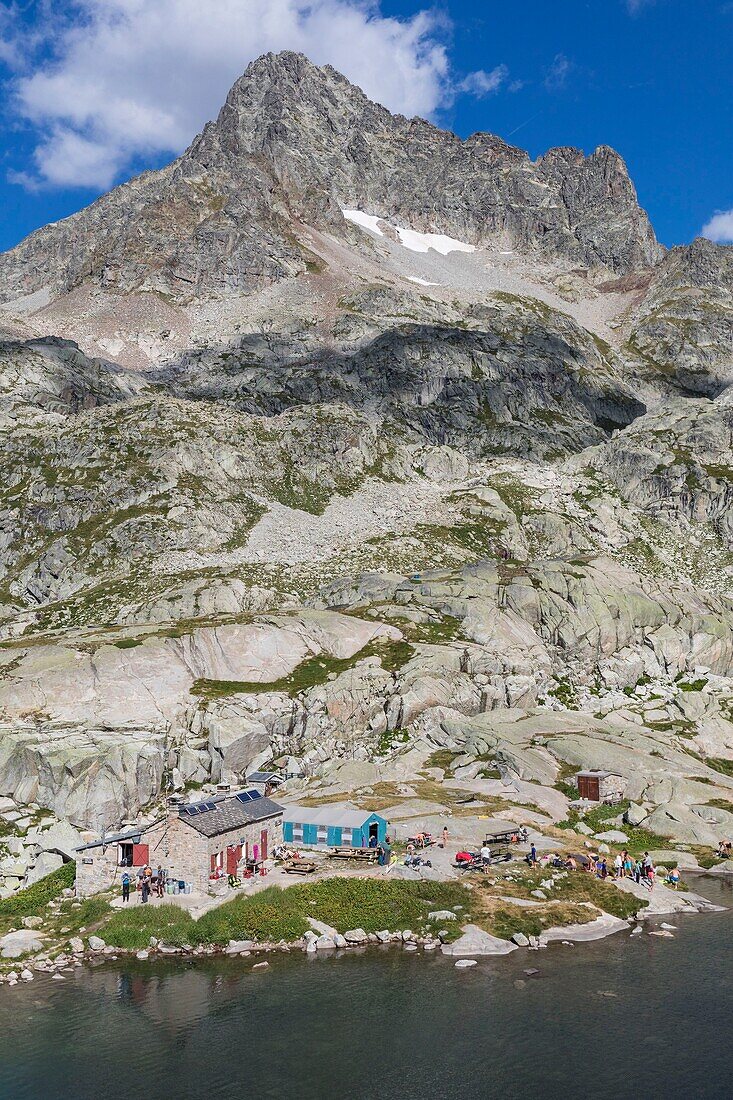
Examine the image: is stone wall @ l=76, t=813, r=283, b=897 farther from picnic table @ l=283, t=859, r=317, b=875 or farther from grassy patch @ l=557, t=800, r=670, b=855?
grassy patch @ l=557, t=800, r=670, b=855

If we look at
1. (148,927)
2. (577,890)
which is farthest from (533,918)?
(148,927)

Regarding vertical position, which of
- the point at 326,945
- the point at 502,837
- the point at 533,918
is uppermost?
the point at 502,837

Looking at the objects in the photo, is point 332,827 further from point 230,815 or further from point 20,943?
point 20,943

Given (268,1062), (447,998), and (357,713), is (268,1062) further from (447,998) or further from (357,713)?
(357,713)

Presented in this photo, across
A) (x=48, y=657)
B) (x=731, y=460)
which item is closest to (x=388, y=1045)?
(x=48, y=657)

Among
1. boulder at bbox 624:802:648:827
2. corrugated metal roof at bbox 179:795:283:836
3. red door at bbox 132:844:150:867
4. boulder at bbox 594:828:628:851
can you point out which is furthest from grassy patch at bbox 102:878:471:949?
boulder at bbox 624:802:648:827

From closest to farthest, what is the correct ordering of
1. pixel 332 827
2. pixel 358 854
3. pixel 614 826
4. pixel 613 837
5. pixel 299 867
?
pixel 299 867 < pixel 358 854 < pixel 332 827 < pixel 613 837 < pixel 614 826

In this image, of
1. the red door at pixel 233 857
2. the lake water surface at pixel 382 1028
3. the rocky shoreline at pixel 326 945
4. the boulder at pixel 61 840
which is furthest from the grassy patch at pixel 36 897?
the red door at pixel 233 857
